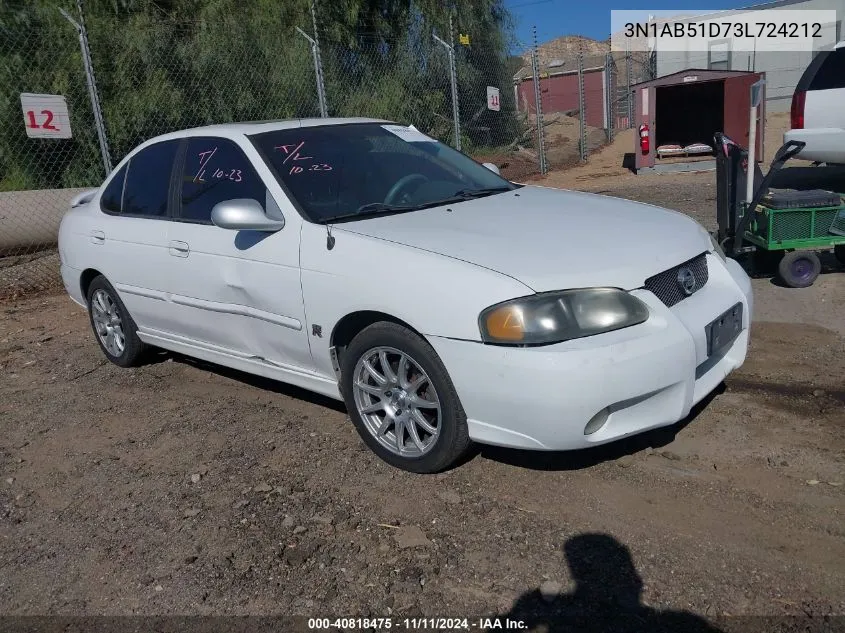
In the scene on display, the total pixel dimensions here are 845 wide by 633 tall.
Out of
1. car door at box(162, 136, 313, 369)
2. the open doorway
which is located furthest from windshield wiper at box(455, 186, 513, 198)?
the open doorway

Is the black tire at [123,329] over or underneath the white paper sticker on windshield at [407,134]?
underneath

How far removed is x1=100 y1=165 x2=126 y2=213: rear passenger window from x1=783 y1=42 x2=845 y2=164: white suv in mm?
7723

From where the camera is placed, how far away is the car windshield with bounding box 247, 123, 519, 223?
4051mm

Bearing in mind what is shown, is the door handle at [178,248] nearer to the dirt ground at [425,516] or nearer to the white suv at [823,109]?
the dirt ground at [425,516]

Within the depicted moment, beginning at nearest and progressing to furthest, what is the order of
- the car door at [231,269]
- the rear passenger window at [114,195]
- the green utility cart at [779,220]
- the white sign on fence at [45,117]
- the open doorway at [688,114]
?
the car door at [231,269] < the rear passenger window at [114,195] < the green utility cart at [779,220] < the white sign on fence at [45,117] < the open doorway at [688,114]

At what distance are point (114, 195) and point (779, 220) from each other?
473 centimetres

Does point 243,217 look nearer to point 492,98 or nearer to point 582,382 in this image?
point 582,382

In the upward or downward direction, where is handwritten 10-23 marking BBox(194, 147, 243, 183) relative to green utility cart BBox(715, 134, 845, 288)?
upward

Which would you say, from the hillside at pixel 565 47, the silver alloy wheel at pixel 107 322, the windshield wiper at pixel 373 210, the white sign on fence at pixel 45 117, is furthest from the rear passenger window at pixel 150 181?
the hillside at pixel 565 47

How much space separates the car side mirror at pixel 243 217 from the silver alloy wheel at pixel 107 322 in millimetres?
1968

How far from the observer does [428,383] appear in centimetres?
339

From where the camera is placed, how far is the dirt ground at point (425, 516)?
8.98ft

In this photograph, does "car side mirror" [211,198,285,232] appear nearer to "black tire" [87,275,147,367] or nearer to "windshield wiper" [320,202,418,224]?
"windshield wiper" [320,202,418,224]

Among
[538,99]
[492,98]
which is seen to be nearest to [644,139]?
[538,99]
